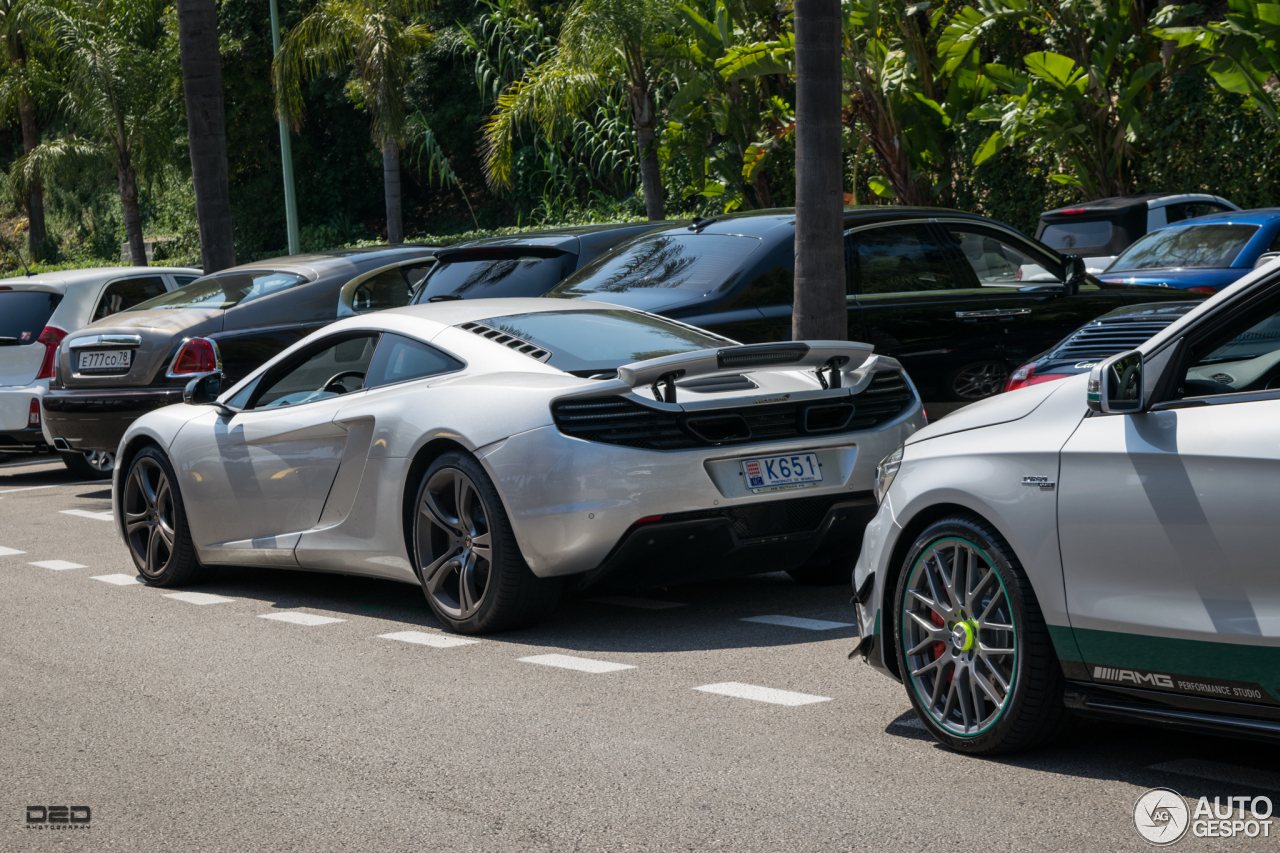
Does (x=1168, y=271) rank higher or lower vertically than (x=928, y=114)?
lower

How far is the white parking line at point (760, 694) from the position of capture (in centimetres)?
509

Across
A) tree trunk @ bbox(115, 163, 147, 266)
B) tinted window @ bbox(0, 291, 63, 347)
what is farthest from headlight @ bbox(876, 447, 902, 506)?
tree trunk @ bbox(115, 163, 147, 266)

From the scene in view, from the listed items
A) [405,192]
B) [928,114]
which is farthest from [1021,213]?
[405,192]

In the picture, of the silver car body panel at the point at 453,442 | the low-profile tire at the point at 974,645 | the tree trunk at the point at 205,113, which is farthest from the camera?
the tree trunk at the point at 205,113

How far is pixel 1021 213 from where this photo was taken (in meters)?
22.9

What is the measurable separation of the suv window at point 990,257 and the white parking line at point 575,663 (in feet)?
16.5

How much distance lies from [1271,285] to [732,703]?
7.45 feet

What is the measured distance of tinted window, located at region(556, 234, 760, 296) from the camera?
29.2 ft

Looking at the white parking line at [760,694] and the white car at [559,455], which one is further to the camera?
the white car at [559,455]

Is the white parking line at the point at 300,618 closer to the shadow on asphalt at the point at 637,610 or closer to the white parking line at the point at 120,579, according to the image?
the shadow on asphalt at the point at 637,610

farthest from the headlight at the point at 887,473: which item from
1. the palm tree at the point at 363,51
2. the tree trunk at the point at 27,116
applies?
the tree trunk at the point at 27,116

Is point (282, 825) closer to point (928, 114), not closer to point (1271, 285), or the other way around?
point (1271, 285)

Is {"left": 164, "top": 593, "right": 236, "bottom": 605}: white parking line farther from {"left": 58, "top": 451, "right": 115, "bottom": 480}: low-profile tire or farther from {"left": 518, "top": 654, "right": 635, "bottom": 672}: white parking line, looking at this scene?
{"left": 58, "top": 451, "right": 115, "bottom": 480}: low-profile tire

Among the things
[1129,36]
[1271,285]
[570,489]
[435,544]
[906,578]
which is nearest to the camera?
[1271,285]
